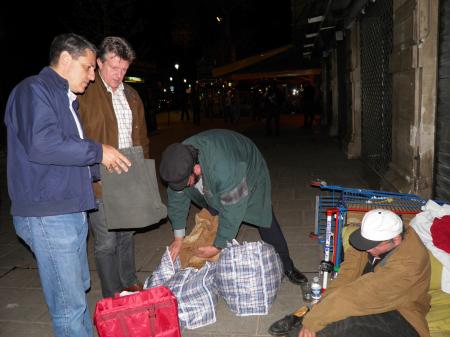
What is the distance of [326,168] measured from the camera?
8.72 m

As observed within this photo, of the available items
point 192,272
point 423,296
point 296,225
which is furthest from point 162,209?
point 296,225

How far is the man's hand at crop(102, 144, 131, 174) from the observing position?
95.7 inches

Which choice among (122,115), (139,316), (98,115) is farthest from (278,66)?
(139,316)

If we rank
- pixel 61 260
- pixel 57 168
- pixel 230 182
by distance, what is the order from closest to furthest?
pixel 57 168 < pixel 61 260 < pixel 230 182

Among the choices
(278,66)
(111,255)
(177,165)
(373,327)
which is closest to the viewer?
(373,327)

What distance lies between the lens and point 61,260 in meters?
2.38

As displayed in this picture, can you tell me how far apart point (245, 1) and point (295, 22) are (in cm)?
2736

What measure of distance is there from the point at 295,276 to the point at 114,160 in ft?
6.97

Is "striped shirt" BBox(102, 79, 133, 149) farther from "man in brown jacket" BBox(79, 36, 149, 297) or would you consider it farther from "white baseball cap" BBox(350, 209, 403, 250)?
"white baseball cap" BBox(350, 209, 403, 250)

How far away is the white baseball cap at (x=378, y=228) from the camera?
2531 millimetres

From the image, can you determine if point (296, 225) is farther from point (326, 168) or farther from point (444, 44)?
point (326, 168)

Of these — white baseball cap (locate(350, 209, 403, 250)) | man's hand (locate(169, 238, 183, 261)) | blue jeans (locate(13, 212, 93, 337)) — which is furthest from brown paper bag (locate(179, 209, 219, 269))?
white baseball cap (locate(350, 209, 403, 250))

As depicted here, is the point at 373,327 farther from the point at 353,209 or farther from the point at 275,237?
the point at 275,237

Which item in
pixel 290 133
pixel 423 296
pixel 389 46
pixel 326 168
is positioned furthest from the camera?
pixel 290 133
